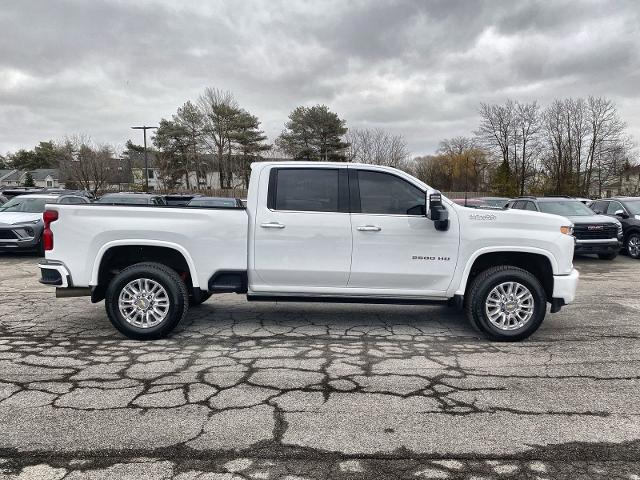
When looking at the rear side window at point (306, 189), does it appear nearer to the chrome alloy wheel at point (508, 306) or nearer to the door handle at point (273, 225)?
the door handle at point (273, 225)

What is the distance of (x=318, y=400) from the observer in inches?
141

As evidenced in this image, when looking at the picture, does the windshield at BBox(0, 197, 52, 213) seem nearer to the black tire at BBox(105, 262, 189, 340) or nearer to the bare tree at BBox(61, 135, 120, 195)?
the black tire at BBox(105, 262, 189, 340)

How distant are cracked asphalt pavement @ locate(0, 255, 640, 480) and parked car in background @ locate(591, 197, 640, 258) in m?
8.52

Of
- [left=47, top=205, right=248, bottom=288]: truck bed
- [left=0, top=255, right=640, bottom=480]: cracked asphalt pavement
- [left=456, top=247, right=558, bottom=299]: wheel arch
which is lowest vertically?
[left=0, top=255, right=640, bottom=480]: cracked asphalt pavement

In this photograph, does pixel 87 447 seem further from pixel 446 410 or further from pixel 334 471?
pixel 446 410

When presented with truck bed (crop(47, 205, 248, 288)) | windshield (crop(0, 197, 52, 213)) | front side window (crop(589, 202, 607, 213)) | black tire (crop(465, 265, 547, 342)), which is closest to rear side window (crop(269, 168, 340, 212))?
truck bed (crop(47, 205, 248, 288))

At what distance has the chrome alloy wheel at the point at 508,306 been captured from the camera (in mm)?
5051

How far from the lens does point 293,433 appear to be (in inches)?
121

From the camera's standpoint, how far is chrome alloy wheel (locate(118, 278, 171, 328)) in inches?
198

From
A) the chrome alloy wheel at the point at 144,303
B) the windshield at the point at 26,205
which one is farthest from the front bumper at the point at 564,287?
the windshield at the point at 26,205

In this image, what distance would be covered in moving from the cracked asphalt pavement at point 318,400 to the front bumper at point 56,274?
0.67m

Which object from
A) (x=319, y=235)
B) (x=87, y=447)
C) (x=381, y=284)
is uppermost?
(x=319, y=235)

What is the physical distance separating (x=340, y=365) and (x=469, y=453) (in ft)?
5.49

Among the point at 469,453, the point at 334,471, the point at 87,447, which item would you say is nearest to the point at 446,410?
the point at 469,453
